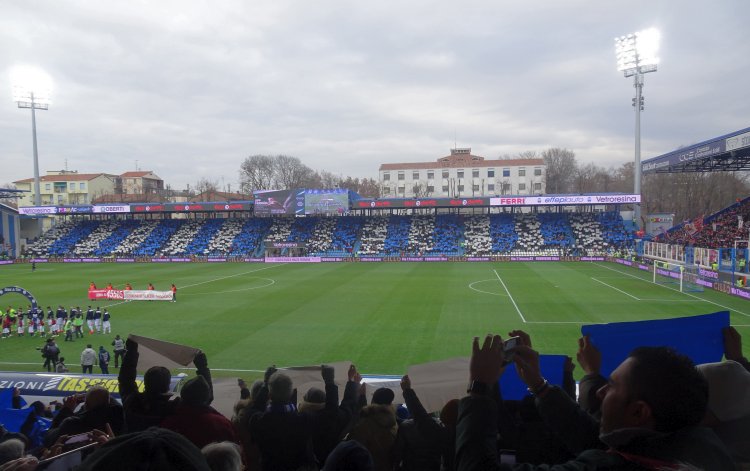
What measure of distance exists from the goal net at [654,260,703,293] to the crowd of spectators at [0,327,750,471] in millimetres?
30818

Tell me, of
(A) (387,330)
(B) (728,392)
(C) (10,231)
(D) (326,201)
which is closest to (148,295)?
(A) (387,330)

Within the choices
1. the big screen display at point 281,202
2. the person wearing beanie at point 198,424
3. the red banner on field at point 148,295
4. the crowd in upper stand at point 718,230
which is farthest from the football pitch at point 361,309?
the big screen display at point 281,202

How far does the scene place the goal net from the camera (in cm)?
3010

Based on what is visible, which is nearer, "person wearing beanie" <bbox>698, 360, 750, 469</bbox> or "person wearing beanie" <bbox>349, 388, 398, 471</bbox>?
"person wearing beanie" <bbox>698, 360, 750, 469</bbox>

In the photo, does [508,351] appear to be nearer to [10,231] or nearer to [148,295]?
[148,295]

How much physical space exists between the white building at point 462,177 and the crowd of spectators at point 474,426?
88.7 meters

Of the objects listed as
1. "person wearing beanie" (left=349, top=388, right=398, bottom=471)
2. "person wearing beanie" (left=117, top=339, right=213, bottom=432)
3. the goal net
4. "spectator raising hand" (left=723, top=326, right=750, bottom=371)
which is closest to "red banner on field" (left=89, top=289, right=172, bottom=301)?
"person wearing beanie" (left=117, top=339, right=213, bottom=432)

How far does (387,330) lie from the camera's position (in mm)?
20797

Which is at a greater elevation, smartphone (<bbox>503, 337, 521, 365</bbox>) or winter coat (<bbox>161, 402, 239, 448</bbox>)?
smartphone (<bbox>503, 337, 521, 365</bbox>)

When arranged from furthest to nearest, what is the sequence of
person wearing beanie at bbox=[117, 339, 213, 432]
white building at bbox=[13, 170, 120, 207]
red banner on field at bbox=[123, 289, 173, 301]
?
white building at bbox=[13, 170, 120, 207] → red banner on field at bbox=[123, 289, 173, 301] → person wearing beanie at bbox=[117, 339, 213, 432]

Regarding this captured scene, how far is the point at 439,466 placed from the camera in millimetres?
3926

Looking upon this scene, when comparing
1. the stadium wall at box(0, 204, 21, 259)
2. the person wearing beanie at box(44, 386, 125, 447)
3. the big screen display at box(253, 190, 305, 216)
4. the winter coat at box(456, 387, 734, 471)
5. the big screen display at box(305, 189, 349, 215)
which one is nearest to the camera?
the winter coat at box(456, 387, 734, 471)

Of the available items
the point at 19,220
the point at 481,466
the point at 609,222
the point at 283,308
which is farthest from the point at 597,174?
the point at 481,466

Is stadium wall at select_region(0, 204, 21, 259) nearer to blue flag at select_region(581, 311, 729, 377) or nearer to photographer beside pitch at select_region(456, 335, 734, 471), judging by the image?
blue flag at select_region(581, 311, 729, 377)
